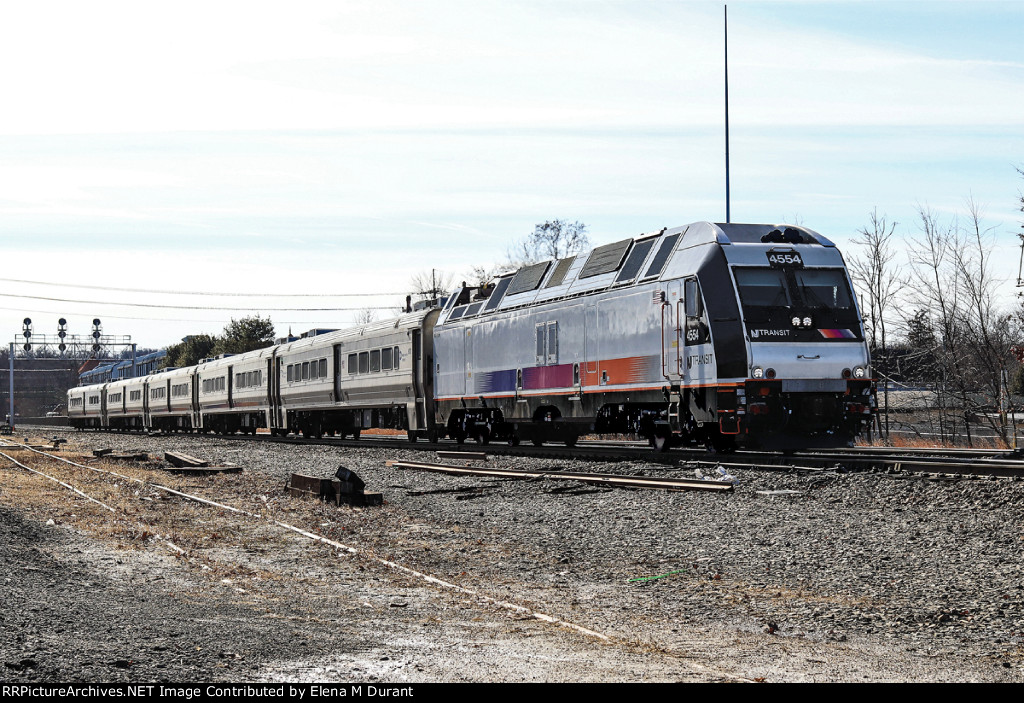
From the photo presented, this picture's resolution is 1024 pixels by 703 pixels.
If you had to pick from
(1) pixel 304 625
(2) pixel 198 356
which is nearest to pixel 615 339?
(1) pixel 304 625

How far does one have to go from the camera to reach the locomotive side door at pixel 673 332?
1781cm

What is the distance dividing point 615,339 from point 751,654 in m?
13.2

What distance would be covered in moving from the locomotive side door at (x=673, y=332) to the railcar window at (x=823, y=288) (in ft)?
6.50

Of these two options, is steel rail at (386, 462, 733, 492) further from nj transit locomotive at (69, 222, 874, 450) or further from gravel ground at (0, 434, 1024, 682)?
nj transit locomotive at (69, 222, 874, 450)

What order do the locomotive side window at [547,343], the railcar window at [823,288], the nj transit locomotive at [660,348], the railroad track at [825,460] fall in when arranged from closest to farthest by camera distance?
the railroad track at [825,460] → the nj transit locomotive at [660,348] → the railcar window at [823,288] → the locomotive side window at [547,343]

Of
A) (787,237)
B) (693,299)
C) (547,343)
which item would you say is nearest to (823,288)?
(787,237)

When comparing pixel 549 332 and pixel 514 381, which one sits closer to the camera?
Answer: pixel 549 332

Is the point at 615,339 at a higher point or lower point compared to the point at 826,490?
higher

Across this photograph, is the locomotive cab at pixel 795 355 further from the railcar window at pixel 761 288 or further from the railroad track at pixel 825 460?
the railroad track at pixel 825 460

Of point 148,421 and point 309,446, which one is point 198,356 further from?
point 309,446

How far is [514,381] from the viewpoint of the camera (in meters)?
23.6

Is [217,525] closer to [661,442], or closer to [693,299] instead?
[693,299]

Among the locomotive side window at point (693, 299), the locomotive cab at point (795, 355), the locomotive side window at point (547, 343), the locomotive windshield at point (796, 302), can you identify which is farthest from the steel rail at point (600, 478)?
the locomotive side window at point (547, 343)

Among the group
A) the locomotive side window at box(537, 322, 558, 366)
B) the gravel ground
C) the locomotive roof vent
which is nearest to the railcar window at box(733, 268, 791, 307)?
the locomotive roof vent
